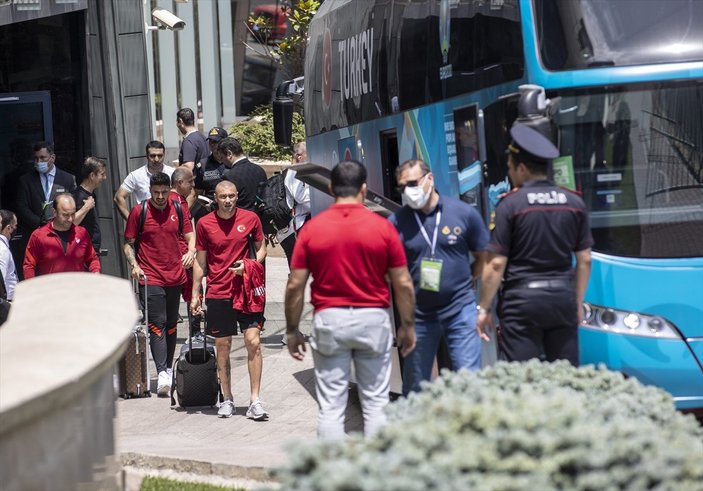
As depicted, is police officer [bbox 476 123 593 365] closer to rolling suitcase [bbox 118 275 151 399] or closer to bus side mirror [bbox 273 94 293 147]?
rolling suitcase [bbox 118 275 151 399]

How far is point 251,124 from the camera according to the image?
24.2m

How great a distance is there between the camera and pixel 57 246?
34.1 feet

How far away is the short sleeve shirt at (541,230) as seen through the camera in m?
7.22

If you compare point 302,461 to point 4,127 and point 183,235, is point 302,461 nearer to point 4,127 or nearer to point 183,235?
point 183,235

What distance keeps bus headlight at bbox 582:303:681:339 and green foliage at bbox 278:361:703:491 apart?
314cm

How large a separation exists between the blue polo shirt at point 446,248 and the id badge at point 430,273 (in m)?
0.03

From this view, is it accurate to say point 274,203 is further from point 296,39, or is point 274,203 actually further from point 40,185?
point 296,39

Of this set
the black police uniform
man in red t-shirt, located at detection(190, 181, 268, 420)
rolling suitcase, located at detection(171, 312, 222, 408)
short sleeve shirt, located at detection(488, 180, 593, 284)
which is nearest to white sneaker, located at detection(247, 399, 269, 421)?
man in red t-shirt, located at detection(190, 181, 268, 420)

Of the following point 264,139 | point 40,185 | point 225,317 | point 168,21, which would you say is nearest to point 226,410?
point 225,317

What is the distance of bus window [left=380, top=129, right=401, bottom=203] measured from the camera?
10.4 meters

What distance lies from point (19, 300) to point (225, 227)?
433 centimetres

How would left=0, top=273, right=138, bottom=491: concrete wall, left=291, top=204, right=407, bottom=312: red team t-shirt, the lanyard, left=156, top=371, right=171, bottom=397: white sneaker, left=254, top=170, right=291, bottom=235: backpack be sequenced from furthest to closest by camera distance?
left=254, top=170, right=291, bottom=235: backpack < left=156, top=371, right=171, bottom=397: white sneaker < the lanyard < left=291, top=204, right=407, bottom=312: red team t-shirt < left=0, top=273, right=138, bottom=491: concrete wall

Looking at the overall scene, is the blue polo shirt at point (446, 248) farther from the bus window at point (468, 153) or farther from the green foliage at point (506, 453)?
the green foliage at point (506, 453)

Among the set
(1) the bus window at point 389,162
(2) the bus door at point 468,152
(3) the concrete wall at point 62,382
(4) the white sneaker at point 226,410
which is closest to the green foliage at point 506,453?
(3) the concrete wall at point 62,382
